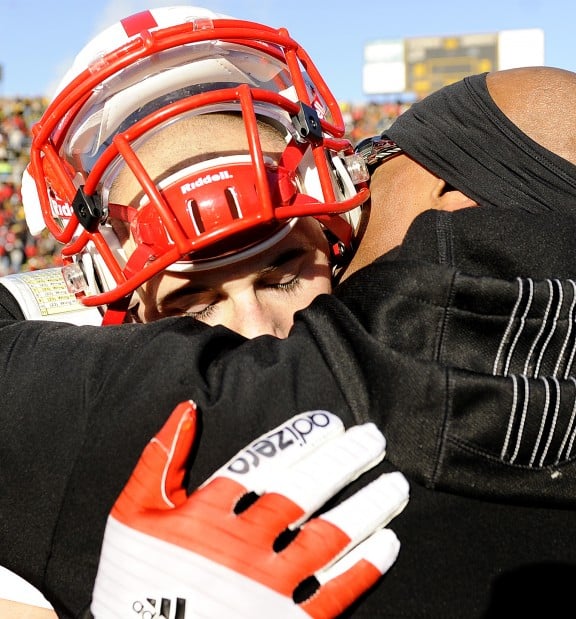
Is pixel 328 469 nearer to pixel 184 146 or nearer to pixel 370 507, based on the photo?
pixel 370 507

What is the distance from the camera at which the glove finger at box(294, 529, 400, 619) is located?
4.11 ft

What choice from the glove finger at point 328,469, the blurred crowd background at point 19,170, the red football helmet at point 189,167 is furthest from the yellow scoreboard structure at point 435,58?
the glove finger at point 328,469

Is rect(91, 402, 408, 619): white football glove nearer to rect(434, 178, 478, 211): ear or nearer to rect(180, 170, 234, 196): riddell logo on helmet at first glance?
rect(180, 170, 234, 196): riddell logo on helmet

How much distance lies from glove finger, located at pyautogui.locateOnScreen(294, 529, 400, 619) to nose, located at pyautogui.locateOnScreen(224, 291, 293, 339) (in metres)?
0.77

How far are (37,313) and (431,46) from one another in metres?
36.8

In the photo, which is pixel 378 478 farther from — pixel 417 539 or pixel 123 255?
pixel 123 255

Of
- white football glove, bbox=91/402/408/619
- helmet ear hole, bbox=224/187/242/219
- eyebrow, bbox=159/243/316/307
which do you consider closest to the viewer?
white football glove, bbox=91/402/408/619

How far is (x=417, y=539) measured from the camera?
4.34 ft

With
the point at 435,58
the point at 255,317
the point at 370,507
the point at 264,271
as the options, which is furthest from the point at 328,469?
the point at 435,58

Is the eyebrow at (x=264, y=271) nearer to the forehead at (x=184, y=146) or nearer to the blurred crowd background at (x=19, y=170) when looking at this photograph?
the forehead at (x=184, y=146)

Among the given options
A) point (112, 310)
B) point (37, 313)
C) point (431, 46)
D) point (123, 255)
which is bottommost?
point (431, 46)

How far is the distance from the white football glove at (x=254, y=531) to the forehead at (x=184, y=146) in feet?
3.17

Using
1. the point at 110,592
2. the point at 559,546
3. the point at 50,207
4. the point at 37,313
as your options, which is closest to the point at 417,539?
the point at 559,546

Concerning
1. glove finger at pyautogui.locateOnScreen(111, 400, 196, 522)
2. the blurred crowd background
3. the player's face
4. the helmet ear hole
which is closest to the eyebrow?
the player's face
